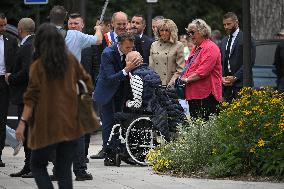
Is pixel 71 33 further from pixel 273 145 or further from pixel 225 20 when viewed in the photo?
pixel 225 20

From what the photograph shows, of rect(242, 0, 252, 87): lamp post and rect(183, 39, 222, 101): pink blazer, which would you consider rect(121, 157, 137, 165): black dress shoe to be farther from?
rect(242, 0, 252, 87): lamp post

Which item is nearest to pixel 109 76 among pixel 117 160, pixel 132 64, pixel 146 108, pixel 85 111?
pixel 132 64

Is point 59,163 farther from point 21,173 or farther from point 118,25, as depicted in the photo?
point 118,25

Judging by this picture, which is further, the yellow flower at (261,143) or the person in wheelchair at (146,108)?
the person in wheelchair at (146,108)

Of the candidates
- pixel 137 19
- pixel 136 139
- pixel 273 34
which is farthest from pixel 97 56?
pixel 273 34

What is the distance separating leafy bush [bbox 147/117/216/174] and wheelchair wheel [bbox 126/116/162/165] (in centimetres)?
99

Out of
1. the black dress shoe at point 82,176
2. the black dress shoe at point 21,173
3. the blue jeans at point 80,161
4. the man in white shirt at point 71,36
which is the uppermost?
the man in white shirt at point 71,36

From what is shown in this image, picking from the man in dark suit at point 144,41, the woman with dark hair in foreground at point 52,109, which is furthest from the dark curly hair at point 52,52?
the man in dark suit at point 144,41

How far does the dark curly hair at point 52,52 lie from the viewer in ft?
35.3

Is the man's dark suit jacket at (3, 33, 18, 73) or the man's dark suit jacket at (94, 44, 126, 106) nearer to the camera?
the man's dark suit jacket at (94, 44, 126, 106)

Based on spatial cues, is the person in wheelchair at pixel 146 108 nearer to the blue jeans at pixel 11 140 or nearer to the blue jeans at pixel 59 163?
the blue jeans at pixel 11 140

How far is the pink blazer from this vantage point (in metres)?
16.6

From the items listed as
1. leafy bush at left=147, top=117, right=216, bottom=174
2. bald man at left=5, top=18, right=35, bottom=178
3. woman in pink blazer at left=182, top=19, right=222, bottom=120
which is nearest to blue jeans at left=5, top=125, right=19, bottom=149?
bald man at left=5, top=18, right=35, bottom=178

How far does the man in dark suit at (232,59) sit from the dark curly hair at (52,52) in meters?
6.79
